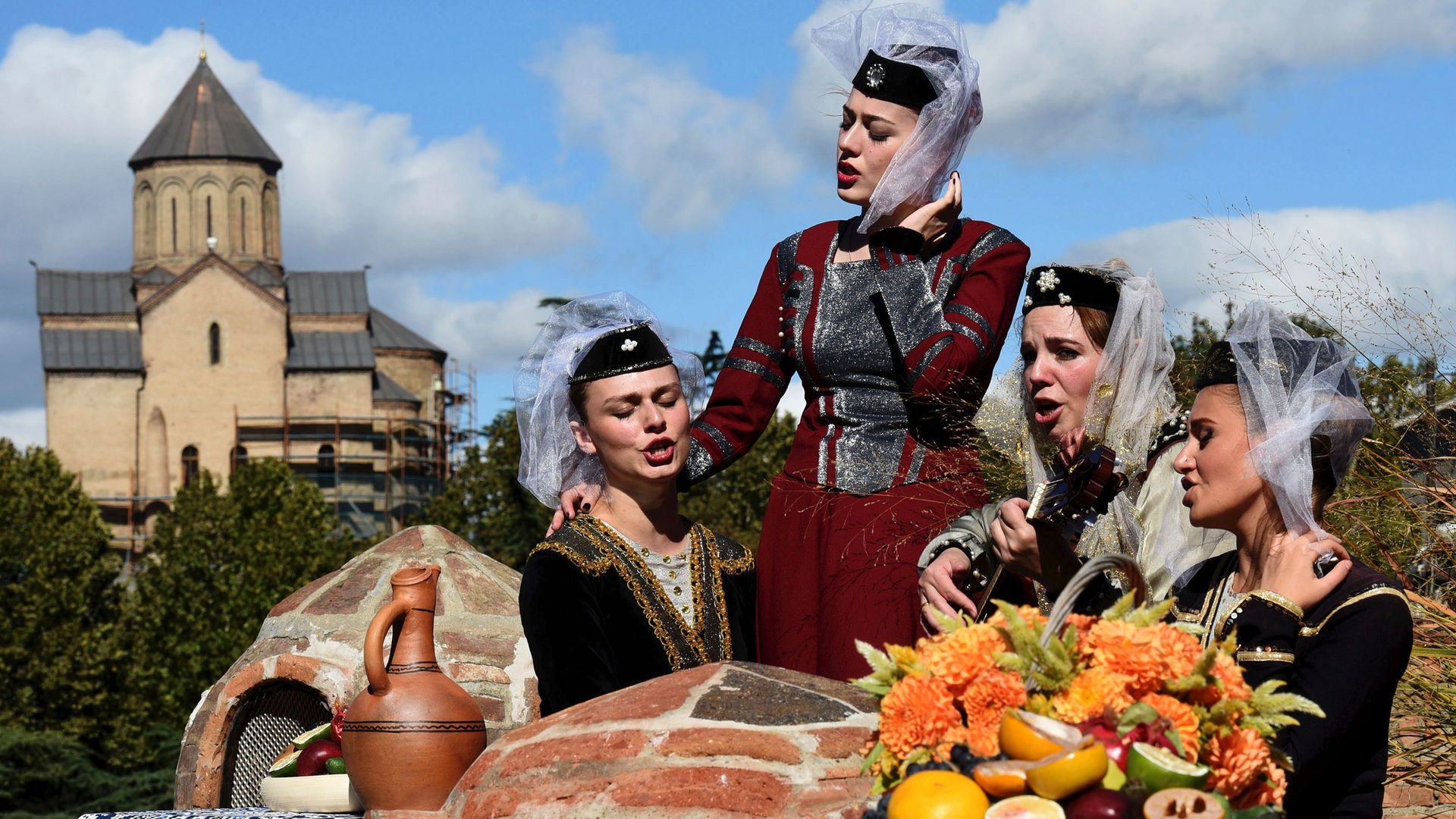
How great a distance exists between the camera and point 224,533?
39.5 metres

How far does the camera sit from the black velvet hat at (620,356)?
437 centimetres

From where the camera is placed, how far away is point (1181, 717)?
247cm

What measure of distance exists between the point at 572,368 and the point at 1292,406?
76.8 inches

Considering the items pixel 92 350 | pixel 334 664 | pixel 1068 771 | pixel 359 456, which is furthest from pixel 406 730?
pixel 92 350

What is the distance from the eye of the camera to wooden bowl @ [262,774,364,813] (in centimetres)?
489

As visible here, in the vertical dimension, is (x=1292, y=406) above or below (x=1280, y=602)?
above

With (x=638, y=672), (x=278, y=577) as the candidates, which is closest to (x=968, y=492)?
(x=638, y=672)

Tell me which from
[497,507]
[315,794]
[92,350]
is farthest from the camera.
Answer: [92,350]

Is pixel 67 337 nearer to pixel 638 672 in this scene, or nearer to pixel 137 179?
pixel 137 179

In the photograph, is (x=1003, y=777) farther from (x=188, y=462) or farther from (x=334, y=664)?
(x=188, y=462)

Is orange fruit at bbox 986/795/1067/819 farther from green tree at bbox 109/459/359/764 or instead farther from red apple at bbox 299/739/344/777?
green tree at bbox 109/459/359/764

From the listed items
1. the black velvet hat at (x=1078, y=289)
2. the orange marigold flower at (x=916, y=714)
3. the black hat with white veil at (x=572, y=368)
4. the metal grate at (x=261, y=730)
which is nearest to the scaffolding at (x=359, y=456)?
the metal grate at (x=261, y=730)

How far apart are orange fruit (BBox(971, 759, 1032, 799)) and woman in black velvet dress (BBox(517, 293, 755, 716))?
1707 millimetres

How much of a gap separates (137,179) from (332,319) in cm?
884
